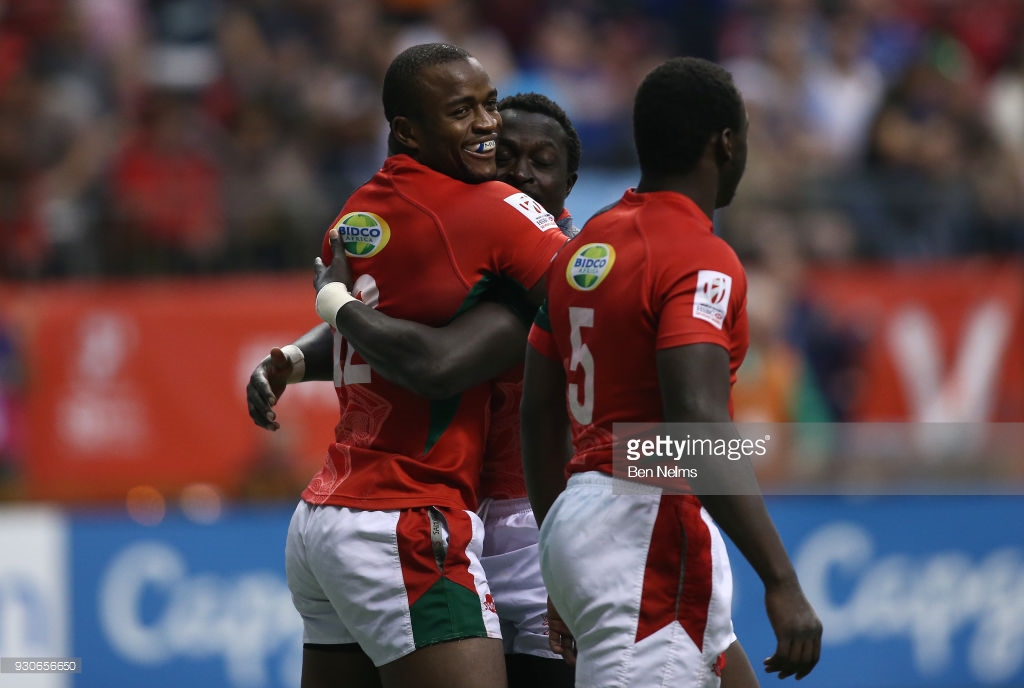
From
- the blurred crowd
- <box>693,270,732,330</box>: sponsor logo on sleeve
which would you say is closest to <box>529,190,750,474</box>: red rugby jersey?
<box>693,270,732,330</box>: sponsor logo on sleeve

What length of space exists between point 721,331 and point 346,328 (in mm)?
1085

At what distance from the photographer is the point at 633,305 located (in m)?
3.46

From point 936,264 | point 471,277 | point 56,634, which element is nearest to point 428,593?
point 471,277

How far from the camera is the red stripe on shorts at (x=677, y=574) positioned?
137 inches

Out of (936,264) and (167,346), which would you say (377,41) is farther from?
(936,264)

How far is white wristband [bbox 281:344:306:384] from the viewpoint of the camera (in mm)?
4406

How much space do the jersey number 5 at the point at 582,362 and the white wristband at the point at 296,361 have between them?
1.09 metres

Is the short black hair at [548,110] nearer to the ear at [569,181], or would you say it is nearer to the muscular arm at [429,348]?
the ear at [569,181]

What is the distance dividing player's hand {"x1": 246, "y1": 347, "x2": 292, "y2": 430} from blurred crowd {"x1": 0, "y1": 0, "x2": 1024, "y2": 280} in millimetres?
5378

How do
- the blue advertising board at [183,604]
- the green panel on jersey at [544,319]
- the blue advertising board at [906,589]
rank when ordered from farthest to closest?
1. the blue advertising board at [906,589]
2. the blue advertising board at [183,604]
3. the green panel on jersey at [544,319]

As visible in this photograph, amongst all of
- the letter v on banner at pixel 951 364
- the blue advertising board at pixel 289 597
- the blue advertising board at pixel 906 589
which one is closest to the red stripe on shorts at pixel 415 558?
the blue advertising board at pixel 289 597

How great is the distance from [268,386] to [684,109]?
5.14 feet

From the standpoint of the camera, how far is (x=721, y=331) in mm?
3334

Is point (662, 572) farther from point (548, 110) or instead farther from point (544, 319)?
point (548, 110)
